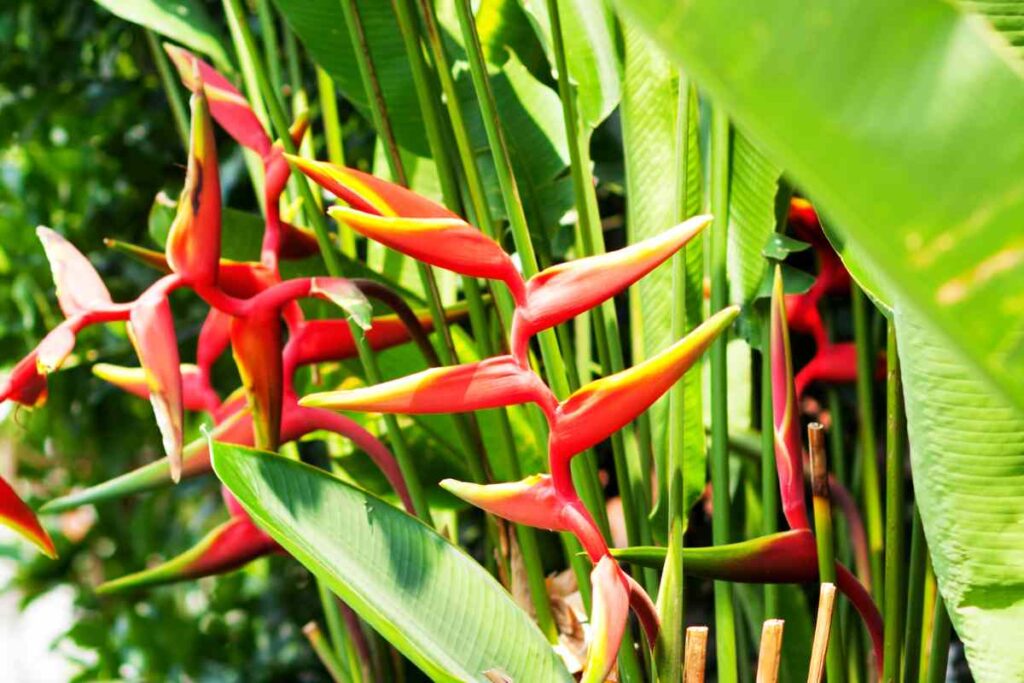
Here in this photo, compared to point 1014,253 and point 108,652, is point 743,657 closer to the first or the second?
point 1014,253

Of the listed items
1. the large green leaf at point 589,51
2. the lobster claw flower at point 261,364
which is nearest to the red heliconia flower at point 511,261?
the lobster claw flower at point 261,364

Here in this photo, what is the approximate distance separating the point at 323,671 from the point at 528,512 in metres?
0.80

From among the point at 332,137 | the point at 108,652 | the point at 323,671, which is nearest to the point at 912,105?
the point at 332,137

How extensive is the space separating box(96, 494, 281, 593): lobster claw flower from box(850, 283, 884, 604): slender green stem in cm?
30

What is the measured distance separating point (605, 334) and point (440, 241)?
0.18 meters

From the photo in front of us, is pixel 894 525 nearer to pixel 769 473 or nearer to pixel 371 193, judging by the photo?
pixel 769 473

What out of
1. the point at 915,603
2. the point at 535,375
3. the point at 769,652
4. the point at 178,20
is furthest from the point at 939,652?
the point at 178,20

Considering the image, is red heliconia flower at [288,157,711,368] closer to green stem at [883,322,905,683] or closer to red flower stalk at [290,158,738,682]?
red flower stalk at [290,158,738,682]

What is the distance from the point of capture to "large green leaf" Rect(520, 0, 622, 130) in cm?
56

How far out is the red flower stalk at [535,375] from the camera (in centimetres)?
36

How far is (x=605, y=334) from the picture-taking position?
21.0 inches

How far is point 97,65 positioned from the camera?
4.06ft

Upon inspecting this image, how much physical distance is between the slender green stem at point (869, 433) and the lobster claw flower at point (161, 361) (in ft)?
1.08

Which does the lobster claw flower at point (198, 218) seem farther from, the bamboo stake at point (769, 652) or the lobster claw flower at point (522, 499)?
the bamboo stake at point (769, 652)
